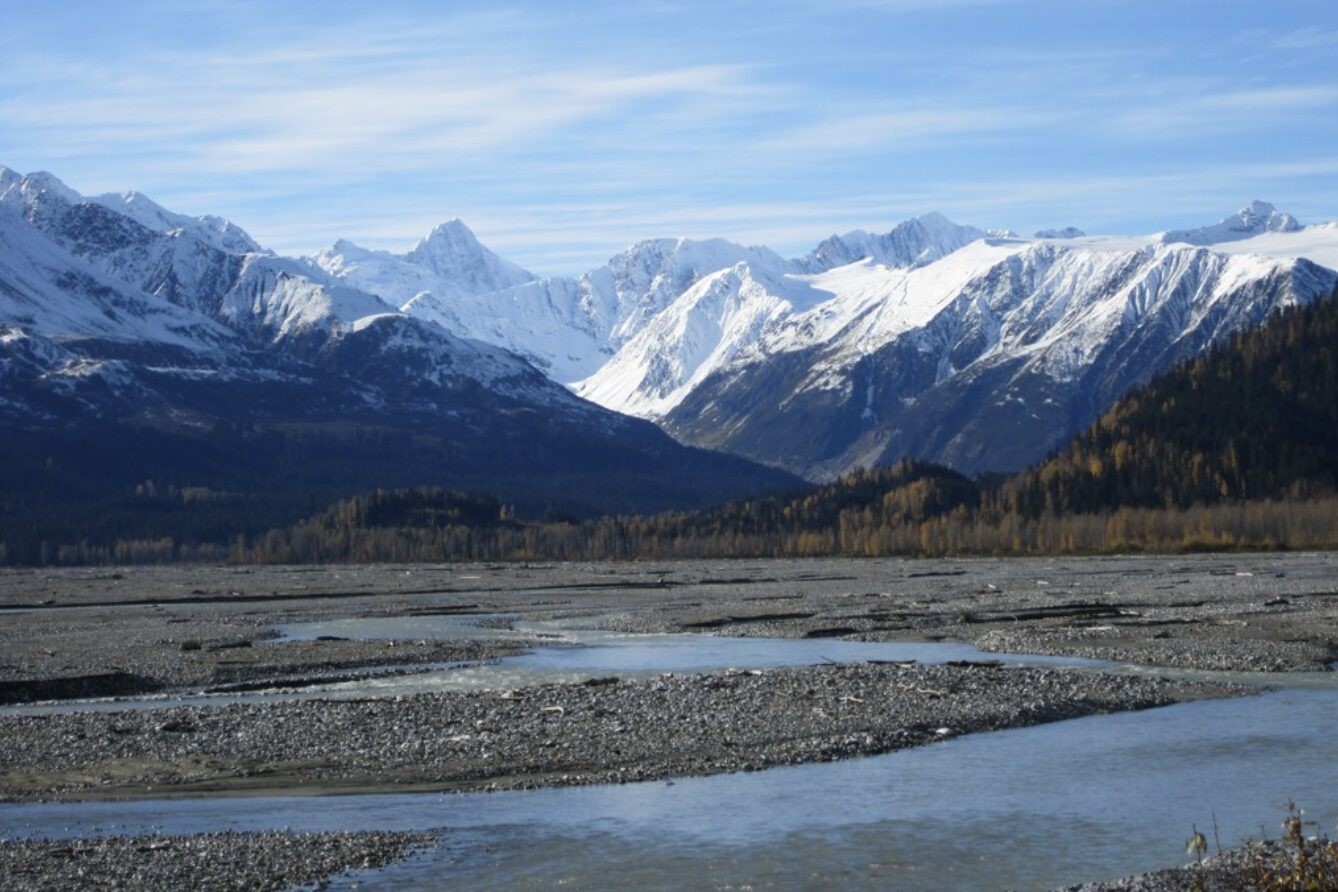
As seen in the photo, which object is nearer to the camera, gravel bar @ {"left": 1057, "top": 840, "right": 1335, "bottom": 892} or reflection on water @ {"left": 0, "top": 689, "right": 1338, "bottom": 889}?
gravel bar @ {"left": 1057, "top": 840, "right": 1335, "bottom": 892}

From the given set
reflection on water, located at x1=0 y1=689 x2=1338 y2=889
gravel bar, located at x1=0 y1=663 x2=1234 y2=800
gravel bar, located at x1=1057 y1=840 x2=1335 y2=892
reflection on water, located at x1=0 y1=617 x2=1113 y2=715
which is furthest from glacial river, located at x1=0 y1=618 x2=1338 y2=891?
reflection on water, located at x1=0 y1=617 x2=1113 y2=715

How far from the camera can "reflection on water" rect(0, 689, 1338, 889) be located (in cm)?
3622

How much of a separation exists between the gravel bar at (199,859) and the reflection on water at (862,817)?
4.24 feet

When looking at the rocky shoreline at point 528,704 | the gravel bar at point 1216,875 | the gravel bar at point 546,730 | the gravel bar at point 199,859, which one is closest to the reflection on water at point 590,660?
the rocky shoreline at point 528,704

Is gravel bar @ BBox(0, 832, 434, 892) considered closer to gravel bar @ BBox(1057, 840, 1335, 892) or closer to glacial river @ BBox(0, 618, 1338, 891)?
glacial river @ BBox(0, 618, 1338, 891)

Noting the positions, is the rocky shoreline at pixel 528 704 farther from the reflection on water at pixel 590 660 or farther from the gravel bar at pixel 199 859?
the reflection on water at pixel 590 660

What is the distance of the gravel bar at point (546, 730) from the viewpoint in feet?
156

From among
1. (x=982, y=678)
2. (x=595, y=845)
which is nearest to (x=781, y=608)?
(x=982, y=678)

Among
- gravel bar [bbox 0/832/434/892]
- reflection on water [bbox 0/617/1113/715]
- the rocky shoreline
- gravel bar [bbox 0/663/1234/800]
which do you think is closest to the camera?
gravel bar [bbox 0/832/434/892]

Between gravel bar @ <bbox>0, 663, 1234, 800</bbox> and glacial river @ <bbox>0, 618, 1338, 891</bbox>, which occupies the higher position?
gravel bar @ <bbox>0, 663, 1234, 800</bbox>

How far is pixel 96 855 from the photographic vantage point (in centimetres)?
3712

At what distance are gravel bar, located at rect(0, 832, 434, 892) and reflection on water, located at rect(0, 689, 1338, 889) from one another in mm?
1291

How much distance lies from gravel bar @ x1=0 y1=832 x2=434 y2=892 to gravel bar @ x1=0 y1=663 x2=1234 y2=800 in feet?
23.7

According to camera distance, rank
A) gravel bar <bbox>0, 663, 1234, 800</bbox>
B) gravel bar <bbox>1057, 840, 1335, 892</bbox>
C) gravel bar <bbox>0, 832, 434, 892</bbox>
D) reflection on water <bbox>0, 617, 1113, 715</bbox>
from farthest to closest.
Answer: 1. reflection on water <bbox>0, 617, 1113, 715</bbox>
2. gravel bar <bbox>0, 663, 1234, 800</bbox>
3. gravel bar <bbox>0, 832, 434, 892</bbox>
4. gravel bar <bbox>1057, 840, 1335, 892</bbox>
